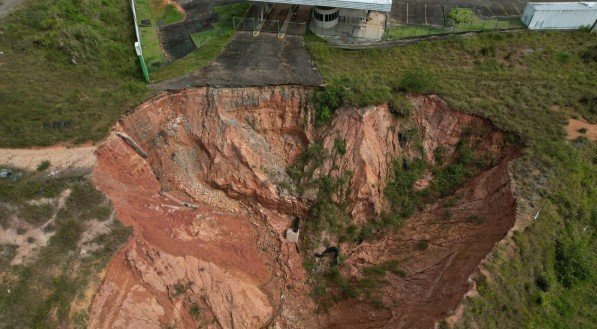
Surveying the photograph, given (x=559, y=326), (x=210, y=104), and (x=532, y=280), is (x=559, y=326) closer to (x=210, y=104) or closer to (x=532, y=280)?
(x=532, y=280)

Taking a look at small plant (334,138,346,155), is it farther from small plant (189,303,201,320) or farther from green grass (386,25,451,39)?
small plant (189,303,201,320)

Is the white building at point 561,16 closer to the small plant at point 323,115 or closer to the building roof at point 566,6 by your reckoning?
the building roof at point 566,6

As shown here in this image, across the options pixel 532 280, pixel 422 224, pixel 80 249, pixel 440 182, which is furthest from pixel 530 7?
pixel 80 249

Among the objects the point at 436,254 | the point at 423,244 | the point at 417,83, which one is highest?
the point at 417,83

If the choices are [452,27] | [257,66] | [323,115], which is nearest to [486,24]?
[452,27]

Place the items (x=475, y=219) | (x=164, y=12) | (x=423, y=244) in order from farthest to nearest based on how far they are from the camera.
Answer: (x=164, y=12)
(x=423, y=244)
(x=475, y=219)

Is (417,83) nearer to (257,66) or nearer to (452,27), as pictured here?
(452,27)
